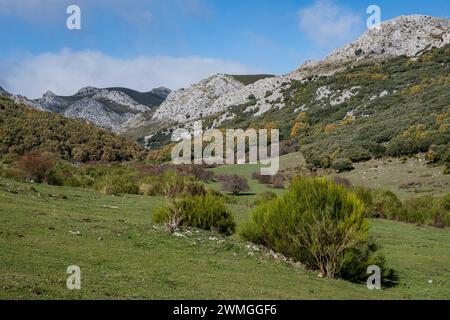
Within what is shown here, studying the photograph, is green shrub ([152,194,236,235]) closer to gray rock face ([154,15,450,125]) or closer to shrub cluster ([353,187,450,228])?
shrub cluster ([353,187,450,228])

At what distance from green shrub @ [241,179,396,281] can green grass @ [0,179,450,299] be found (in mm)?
1175

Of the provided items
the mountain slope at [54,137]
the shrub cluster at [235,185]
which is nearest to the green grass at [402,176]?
the shrub cluster at [235,185]

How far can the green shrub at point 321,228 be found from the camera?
17000 millimetres

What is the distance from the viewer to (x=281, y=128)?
108 m

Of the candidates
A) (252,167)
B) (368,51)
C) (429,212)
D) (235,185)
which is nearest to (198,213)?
(429,212)

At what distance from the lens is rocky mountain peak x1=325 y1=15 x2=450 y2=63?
145 meters

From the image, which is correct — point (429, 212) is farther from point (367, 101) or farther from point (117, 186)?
point (367, 101)

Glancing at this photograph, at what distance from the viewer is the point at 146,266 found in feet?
44.6

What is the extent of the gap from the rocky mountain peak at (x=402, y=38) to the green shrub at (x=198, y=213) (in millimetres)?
131895

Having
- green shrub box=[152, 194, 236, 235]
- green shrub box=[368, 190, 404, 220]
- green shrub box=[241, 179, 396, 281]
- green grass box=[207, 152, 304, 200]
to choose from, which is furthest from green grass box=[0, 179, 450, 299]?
green grass box=[207, 152, 304, 200]

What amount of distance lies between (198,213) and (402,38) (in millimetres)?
149774
